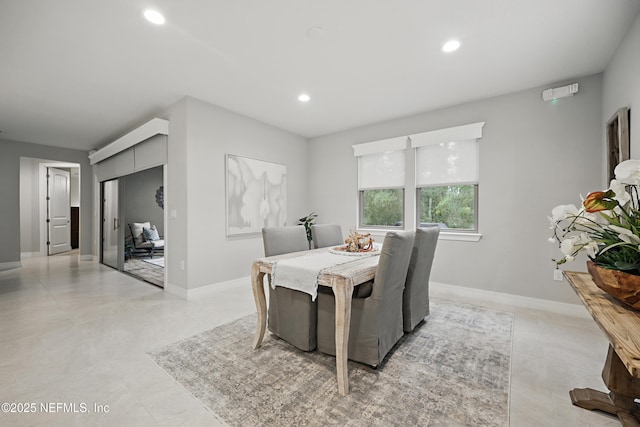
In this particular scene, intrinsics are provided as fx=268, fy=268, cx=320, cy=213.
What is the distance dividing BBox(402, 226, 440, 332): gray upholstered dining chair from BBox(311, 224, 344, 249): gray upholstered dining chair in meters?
1.02

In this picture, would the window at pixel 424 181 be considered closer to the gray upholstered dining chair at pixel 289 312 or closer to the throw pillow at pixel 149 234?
the gray upholstered dining chair at pixel 289 312

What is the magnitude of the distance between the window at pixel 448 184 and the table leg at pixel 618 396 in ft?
7.38

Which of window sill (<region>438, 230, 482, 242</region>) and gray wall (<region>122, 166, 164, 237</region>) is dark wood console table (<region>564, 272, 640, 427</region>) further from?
gray wall (<region>122, 166, 164, 237</region>)

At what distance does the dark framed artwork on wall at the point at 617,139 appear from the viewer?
6.95 ft

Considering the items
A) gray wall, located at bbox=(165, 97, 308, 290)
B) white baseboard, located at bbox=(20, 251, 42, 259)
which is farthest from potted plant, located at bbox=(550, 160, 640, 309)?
white baseboard, located at bbox=(20, 251, 42, 259)

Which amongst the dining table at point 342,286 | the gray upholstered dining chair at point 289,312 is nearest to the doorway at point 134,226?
the gray upholstered dining chair at point 289,312

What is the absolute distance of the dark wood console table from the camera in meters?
0.86

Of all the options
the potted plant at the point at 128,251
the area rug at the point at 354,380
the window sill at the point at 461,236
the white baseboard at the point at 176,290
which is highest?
the window sill at the point at 461,236

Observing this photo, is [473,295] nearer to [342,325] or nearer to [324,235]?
[324,235]

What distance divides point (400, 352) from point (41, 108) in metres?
5.46

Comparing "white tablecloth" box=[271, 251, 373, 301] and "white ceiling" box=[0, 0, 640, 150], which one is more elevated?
"white ceiling" box=[0, 0, 640, 150]

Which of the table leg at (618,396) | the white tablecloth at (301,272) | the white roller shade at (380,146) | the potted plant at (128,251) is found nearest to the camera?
the table leg at (618,396)

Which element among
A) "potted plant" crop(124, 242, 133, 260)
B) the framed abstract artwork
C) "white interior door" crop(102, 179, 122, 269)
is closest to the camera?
the framed abstract artwork

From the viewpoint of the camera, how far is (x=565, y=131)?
2947 mm
